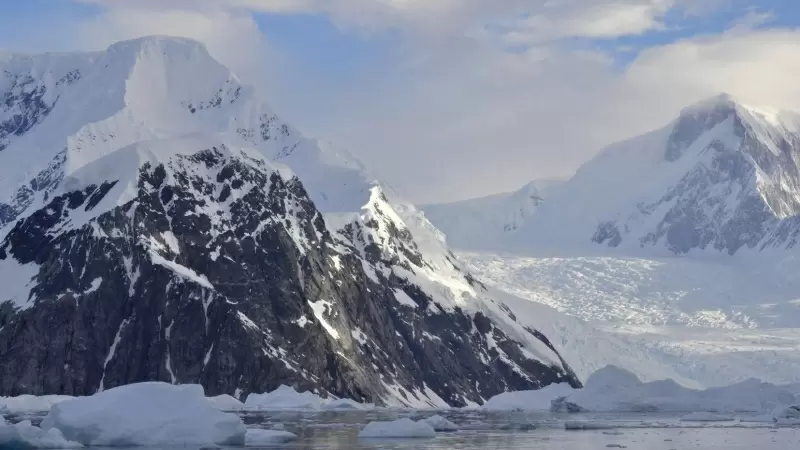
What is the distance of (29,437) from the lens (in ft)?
335

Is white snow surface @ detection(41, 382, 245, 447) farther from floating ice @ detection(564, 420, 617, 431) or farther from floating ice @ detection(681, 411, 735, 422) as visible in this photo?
floating ice @ detection(681, 411, 735, 422)

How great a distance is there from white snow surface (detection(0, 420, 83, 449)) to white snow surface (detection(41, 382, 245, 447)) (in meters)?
3.74

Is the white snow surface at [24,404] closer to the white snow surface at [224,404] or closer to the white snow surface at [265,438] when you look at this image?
the white snow surface at [224,404]

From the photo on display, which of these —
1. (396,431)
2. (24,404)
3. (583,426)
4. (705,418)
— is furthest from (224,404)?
(396,431)

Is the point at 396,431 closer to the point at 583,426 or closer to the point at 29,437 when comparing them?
the point at 583,426

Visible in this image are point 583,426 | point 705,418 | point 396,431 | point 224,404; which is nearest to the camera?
point 396,431

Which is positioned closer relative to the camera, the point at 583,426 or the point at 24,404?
the point at 583,426

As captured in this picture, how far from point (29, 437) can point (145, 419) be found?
28.7 feet

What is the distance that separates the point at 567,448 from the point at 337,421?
5233 cm

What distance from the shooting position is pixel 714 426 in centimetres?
14212

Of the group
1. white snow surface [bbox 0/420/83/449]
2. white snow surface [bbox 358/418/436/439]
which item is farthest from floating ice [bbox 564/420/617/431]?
white snow surface [bbox 0/420/83/449]

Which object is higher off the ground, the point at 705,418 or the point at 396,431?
the point at 396,431

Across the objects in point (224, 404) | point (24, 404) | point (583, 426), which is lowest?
point (583, 426)

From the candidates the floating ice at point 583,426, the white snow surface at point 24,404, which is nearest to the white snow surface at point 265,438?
the floating ice at point 583,426
